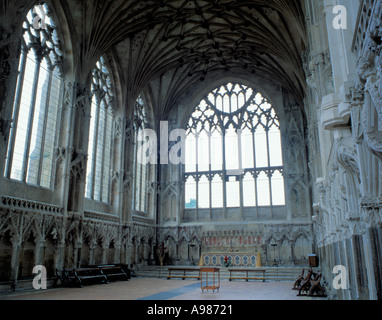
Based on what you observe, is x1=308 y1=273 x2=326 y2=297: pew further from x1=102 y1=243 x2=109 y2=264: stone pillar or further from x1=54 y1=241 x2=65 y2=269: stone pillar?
x1=102 y1=243 x2=109 y2=264: stone pillar

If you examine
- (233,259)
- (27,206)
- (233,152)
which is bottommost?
(233,259)

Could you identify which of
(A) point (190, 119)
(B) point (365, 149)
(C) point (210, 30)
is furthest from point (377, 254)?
(A) point (190, 119)

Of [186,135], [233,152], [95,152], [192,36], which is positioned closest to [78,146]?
[95,152]

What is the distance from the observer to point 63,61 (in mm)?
16547

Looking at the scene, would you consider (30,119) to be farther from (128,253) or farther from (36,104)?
(128,253)

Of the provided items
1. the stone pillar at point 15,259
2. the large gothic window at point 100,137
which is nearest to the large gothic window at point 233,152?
the large gothic window at point 100,137

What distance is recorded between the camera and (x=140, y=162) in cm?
2409

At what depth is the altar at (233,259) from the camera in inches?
841

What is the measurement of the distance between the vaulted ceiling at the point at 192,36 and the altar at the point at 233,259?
11324mm

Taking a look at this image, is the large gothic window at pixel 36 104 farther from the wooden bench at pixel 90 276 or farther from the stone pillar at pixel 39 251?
the wooden bench at pixel 90 276

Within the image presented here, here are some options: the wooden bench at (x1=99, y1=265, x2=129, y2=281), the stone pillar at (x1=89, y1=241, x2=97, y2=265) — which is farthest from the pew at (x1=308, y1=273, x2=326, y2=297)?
the stone pillar at (x1=89, y1=241, x2=97, y2=265)

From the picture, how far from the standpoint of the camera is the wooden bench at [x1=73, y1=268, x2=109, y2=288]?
1418 cm

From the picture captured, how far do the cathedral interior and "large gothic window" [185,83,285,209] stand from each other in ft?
0.35

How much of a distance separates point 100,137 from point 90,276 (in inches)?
320
